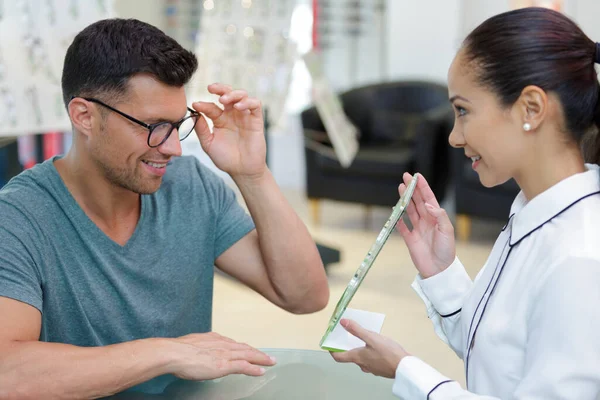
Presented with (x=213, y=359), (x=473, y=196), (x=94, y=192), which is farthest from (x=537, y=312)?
(x=473, y=196)

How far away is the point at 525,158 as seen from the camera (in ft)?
4.36

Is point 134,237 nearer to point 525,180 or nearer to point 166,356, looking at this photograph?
point 166,356

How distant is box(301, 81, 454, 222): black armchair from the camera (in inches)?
215

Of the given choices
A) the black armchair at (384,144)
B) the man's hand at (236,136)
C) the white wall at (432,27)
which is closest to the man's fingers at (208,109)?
the man's hand at (236,136)

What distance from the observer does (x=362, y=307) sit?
4098 millimetres

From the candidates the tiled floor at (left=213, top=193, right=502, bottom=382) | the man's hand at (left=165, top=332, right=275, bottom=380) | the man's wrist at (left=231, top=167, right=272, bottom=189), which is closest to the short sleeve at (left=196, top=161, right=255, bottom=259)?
the man's wrist at (left=231, top=167, right=272, bottom=189)

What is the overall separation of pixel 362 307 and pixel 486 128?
2.84m

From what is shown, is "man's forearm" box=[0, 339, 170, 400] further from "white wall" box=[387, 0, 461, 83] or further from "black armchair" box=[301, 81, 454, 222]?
"white wall" box=[387, 0, 461, 83]

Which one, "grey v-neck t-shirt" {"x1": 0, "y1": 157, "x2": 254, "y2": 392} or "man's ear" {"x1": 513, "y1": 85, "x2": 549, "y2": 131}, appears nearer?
"man's ear" {"x1": 513, "y1": 85, "x2": 549, "y2": 131}

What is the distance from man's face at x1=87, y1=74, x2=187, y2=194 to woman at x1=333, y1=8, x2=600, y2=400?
61 cm

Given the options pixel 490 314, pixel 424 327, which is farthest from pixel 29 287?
pixel 424 327

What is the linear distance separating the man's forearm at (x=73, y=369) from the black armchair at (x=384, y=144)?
13.4 feet

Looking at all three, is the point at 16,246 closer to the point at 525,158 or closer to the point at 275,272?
the point at 275,272

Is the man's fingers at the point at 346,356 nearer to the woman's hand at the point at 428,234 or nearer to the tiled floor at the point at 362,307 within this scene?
the woman's hand at the point at 428,234
